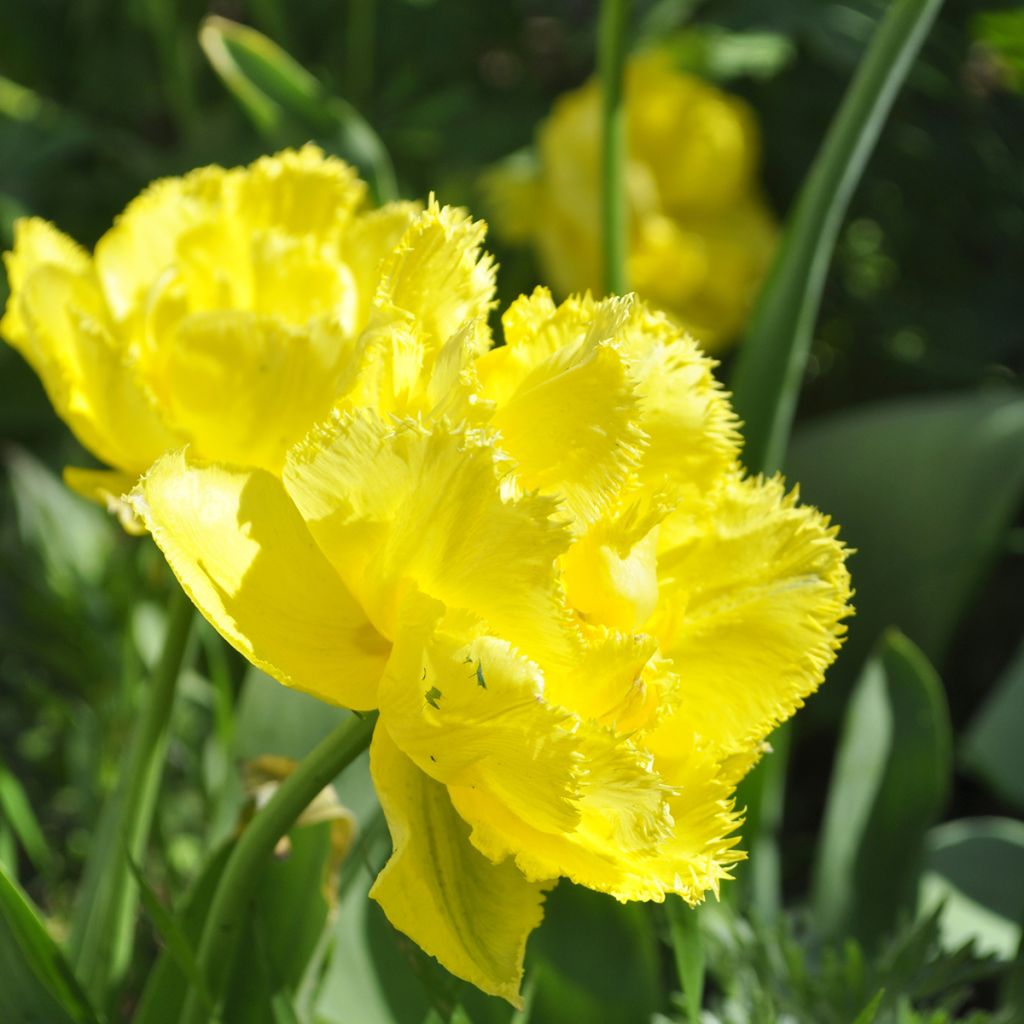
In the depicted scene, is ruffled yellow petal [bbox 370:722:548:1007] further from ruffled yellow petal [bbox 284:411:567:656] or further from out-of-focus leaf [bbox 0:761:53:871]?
out-of-focus leaf [bbox 0:761:53:871]

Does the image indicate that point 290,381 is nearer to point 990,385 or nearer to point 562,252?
point 562,252

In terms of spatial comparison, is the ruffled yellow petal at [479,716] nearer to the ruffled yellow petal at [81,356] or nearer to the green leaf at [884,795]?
the ruffled yellow petal at [81,356]

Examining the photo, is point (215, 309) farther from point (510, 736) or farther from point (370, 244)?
point (510, 736)

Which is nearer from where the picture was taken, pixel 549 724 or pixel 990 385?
pixel 549 724

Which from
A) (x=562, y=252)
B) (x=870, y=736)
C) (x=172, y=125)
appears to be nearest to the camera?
(x=870, y=736)

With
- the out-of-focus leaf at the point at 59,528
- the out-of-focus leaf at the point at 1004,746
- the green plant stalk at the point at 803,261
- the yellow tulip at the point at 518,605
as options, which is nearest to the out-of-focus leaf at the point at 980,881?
the out-of-focus leaf at the point at 1004,746

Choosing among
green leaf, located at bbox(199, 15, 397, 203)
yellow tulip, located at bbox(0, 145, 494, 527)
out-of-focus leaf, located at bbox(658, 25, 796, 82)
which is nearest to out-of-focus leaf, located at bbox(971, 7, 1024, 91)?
out-of-focus leaf, located at bbox(658, 25, 796, 82)

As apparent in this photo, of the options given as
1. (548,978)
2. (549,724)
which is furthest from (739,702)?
(548,978)

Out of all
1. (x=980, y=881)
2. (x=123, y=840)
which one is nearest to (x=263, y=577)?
(x=123, y=840)
